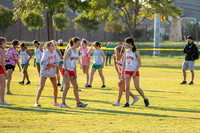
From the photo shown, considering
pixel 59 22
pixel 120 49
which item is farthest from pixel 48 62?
pixel 59 22

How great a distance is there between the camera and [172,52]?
143 feet

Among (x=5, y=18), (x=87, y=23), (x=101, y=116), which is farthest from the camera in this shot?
(x=87, y=23)

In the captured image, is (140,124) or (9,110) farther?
(9,110)

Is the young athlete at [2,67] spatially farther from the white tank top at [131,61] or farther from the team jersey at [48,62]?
the white tank top at [131,61]

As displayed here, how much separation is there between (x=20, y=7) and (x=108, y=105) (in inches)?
1318

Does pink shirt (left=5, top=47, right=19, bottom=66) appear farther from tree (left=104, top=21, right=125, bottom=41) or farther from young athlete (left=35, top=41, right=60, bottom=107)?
tree (left=104, top=21, right=125, bottom=41)

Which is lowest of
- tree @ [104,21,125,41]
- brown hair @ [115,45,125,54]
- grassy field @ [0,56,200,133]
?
grassy field @ [0,56,200,133]

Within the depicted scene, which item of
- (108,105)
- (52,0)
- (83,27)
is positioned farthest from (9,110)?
(83,27)

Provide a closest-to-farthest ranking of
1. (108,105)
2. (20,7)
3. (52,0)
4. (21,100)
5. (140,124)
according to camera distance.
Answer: (140,124)
(108,105)
(21,100)
(52,0)
(20,7)

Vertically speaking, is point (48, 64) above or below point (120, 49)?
below

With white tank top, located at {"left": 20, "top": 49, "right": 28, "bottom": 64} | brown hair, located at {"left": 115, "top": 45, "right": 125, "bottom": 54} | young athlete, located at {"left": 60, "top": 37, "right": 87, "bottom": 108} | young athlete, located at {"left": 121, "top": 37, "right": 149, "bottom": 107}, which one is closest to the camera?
young athlete, located at {"left": 121, "top": 37, "right": 149, "bottom": 107}

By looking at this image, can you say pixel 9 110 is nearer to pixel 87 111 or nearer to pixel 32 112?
pixel 32 112

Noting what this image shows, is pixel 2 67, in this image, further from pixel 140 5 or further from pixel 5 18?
pixel 5 18

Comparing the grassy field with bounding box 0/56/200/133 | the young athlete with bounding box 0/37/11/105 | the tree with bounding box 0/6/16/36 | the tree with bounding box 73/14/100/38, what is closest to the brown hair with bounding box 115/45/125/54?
the grassy field with bounding box 0/56/200/133
